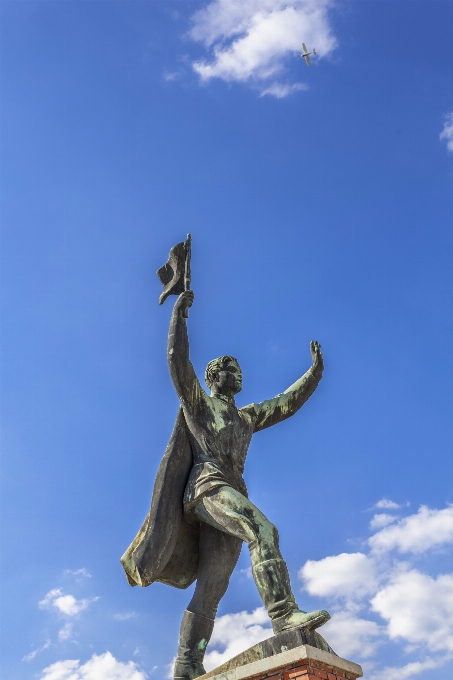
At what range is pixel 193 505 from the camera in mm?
5652

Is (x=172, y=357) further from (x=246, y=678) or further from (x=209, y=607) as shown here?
(x=246, y=678)

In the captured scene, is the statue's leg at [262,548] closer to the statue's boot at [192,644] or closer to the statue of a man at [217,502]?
the statue of a man at [217,502]

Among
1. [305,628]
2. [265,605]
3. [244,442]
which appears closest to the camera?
[305,628]

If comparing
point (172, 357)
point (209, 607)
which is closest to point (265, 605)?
point (209, 607)

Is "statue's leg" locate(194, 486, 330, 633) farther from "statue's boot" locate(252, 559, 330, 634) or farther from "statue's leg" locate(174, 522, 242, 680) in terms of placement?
"statue's leg" locate(174, 522, 242, 680)

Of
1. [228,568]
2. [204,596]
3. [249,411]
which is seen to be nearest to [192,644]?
[204,596]

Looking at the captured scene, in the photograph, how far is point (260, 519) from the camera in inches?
206

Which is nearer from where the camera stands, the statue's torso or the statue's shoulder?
the statue's torso

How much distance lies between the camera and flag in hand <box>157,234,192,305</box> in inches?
241

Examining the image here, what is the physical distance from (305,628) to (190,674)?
4.51ft

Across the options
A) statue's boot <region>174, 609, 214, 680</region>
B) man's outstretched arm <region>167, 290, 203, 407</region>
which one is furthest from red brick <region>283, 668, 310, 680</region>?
man's outstretched arm <region>167, 290, 203, 407</region>

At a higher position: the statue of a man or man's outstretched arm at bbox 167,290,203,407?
man's outstretched arm at bbox 167,290,203,407

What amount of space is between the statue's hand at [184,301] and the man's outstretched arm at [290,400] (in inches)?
50.9

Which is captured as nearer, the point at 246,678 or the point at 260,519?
the point at 246,678
